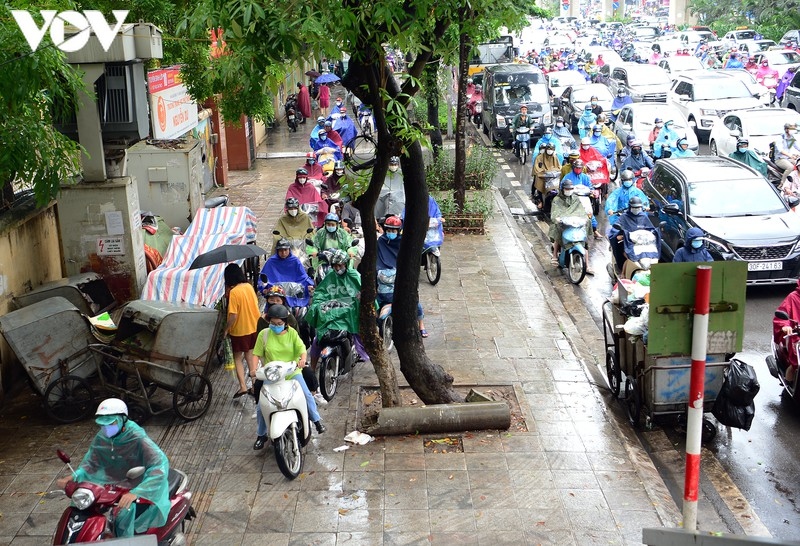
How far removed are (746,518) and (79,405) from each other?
611 cm

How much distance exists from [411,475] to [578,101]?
22640 millimetres

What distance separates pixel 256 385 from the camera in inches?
333

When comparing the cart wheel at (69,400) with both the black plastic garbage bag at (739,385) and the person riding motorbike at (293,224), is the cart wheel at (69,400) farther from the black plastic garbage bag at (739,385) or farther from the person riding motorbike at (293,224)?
the black plastic garbage bag at (739,385)

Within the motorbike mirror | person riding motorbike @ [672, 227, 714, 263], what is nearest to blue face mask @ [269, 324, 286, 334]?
the motorbike mirror

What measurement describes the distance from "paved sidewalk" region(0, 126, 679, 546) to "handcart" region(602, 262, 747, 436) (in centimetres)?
40

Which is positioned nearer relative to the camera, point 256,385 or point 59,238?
point 256,385

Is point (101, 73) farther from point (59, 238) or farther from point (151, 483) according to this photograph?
point (151, 483)

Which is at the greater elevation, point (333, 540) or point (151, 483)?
point (151, 483)

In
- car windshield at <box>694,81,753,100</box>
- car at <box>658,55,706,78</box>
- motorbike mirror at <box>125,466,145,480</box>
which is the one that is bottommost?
motorbike mirror at <box>125,466,145,480</box>

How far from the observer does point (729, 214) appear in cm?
1427

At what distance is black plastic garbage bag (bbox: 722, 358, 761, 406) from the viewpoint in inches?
337

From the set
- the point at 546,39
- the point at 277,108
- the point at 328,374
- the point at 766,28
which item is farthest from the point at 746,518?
the point at 546,39

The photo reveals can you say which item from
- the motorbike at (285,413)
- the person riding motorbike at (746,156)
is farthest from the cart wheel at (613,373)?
the person riding motorbike at (746,156)

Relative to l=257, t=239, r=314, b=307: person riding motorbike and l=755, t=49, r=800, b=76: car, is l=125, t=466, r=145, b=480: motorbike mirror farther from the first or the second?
l=755, t=49, r=800, b=76: car
